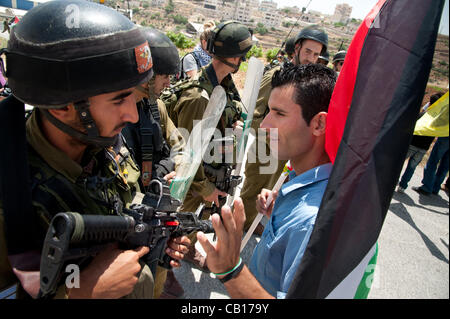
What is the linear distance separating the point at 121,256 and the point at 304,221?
0.89 metres

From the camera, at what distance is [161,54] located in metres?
2.49

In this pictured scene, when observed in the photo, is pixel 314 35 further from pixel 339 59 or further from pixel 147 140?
pixel 147 140

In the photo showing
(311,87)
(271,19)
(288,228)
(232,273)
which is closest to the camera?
(232,273)

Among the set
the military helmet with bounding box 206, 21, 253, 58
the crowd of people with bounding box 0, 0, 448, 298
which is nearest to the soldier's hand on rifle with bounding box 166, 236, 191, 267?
the crowd of people with bounding box 0, 0, 448, 298

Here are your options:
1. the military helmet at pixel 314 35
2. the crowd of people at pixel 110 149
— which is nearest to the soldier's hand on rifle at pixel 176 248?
the crowd of people at pixel 110 149

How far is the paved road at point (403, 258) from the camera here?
3357 mm

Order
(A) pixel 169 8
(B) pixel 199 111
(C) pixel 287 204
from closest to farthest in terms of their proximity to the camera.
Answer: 1. (C) pixel 287 204
2. (B) pixel 199 111
3. (A) pixel 169 8

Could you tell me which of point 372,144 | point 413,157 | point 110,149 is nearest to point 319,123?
point 372,144

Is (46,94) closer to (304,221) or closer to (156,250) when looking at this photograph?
(156,250)

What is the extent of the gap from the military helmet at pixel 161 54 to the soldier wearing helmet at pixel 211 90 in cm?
49

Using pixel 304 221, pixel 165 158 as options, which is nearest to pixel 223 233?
pixel 304 221

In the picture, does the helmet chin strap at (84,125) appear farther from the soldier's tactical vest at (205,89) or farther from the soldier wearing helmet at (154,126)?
the soldier's tactical vest at (205,89)

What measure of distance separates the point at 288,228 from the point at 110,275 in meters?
0.88
